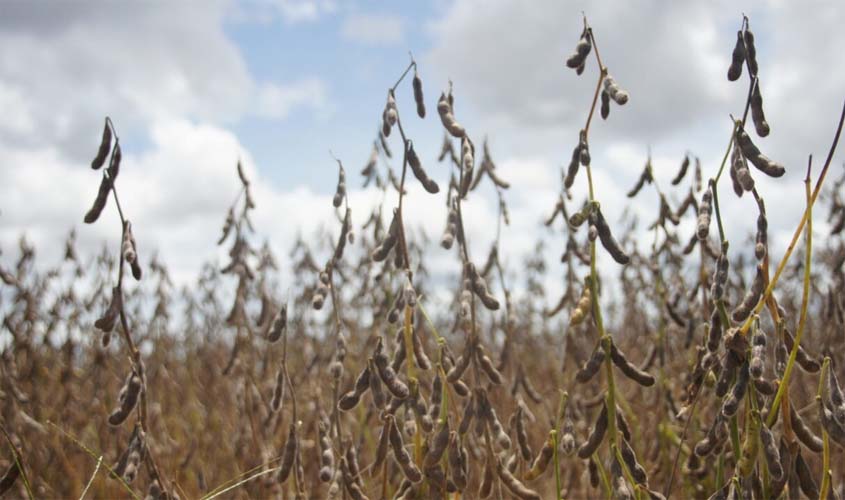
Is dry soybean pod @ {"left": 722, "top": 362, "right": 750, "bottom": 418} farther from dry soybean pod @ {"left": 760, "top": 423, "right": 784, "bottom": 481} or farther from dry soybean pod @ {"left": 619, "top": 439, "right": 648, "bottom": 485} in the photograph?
dry soybean pod @ {"left": 619, "top": 439, "right": 648, "bottom": 485}

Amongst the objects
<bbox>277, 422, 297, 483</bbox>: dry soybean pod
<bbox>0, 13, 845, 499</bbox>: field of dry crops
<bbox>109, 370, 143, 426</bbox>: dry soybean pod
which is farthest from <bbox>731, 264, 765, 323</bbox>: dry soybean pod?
<bbox>109, 370, 143, 426</bbox>: dry soybean pod

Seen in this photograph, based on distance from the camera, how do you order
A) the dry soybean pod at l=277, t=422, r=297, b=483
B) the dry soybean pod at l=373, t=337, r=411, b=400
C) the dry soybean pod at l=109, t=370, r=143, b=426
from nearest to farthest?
the dry soybean pod at l=373, t=337, r=411, b=400 < the dry soybean pod at l=109, t=370, r=143, b=426 < the dry soybean pod at l=277, t=422, r=297, b=483

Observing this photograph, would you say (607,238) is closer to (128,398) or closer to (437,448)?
(437,448)

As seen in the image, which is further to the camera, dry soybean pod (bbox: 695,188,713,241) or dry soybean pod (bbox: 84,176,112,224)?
dry soybean pod (bbox: 84,176,112,224)

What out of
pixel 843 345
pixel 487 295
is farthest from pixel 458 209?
pixel 843 345

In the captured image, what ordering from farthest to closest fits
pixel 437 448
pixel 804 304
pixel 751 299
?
pixel 437 448, pixel 751 299, pixel 804 304

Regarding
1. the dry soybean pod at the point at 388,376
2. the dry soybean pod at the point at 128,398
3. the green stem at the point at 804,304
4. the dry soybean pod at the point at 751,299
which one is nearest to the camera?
the green stem at the point at 804,304

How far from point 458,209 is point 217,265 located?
15.9 ft

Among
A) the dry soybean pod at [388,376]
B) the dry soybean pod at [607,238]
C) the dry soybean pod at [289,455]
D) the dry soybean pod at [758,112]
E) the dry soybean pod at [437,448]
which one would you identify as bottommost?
the dry soybean pod at [437,448]

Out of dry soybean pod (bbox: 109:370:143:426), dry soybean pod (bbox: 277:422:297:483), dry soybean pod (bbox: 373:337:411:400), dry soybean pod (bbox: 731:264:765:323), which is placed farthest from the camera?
dry soybean pod (bbox: 277:422:297:483)

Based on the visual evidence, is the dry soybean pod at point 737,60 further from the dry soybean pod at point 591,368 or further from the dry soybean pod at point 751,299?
the dry soybean pod at point 591,368

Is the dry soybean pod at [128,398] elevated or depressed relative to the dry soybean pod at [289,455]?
elevated

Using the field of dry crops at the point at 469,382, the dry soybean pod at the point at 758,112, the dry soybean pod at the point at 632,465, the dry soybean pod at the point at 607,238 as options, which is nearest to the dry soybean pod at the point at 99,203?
the field of dry crops at the point at 469,382

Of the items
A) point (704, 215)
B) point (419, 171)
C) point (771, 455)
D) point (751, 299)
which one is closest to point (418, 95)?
point (419, 171)
